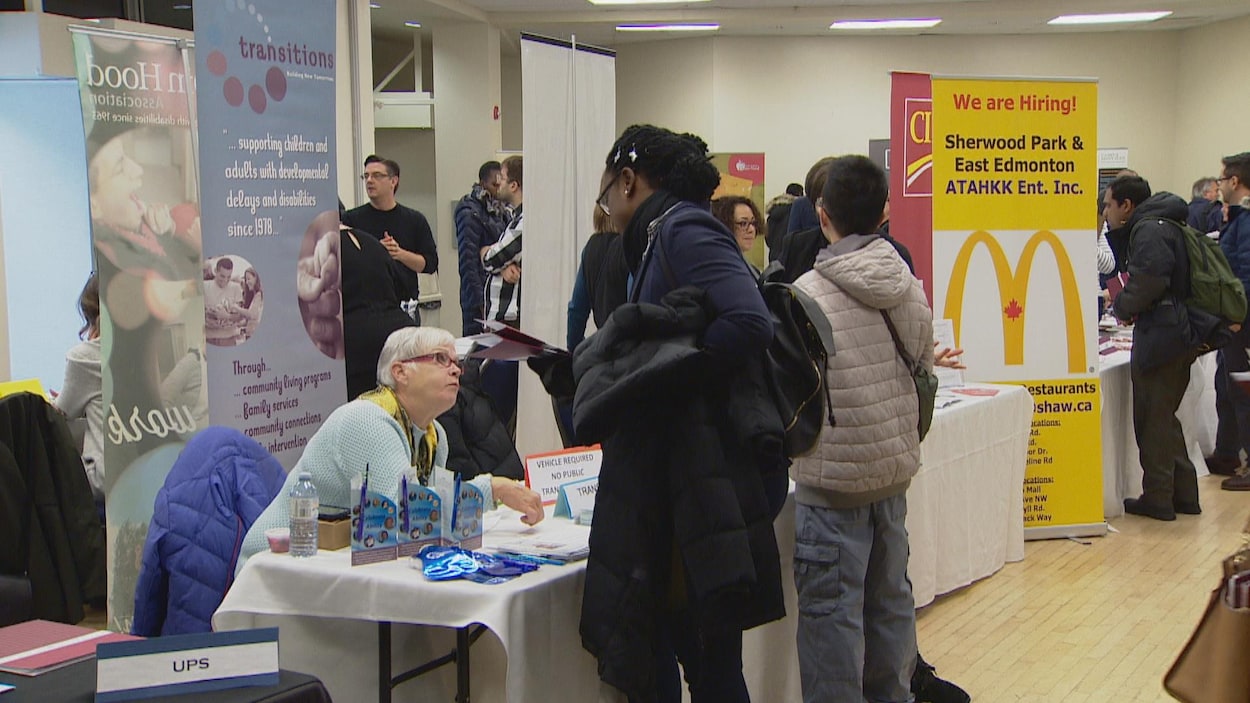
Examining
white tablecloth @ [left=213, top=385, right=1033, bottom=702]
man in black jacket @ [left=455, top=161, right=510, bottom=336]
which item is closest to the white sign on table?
white tablecloth @ [left=213, top=385, right=1033, bottom=702]

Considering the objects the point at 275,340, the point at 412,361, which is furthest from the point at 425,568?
the point at 275,340

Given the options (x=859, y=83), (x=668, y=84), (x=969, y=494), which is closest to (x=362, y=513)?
(x=969, y=494)

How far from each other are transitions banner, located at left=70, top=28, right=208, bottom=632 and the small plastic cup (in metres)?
1.16

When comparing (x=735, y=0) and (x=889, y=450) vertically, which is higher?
(x=735, y=0)

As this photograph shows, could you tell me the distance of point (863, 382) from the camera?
9.97 feet

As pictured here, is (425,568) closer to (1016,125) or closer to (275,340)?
(275,340)

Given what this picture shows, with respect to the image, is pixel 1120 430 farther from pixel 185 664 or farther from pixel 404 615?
pixel 185 664

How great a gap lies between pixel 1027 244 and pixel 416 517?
3561 millimetres

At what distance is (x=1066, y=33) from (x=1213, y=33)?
1.44 meters

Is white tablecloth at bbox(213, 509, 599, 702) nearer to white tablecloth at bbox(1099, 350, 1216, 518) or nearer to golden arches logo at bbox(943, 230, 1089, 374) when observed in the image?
golden arches logo at bbox(943, 230, 1089, 374)

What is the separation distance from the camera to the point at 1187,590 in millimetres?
4855

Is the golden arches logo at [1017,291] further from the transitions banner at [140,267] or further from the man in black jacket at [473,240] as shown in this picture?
the transitions banner at [140,267]

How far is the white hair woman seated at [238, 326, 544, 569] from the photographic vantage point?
273 cm

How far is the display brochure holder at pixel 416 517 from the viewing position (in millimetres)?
2584
